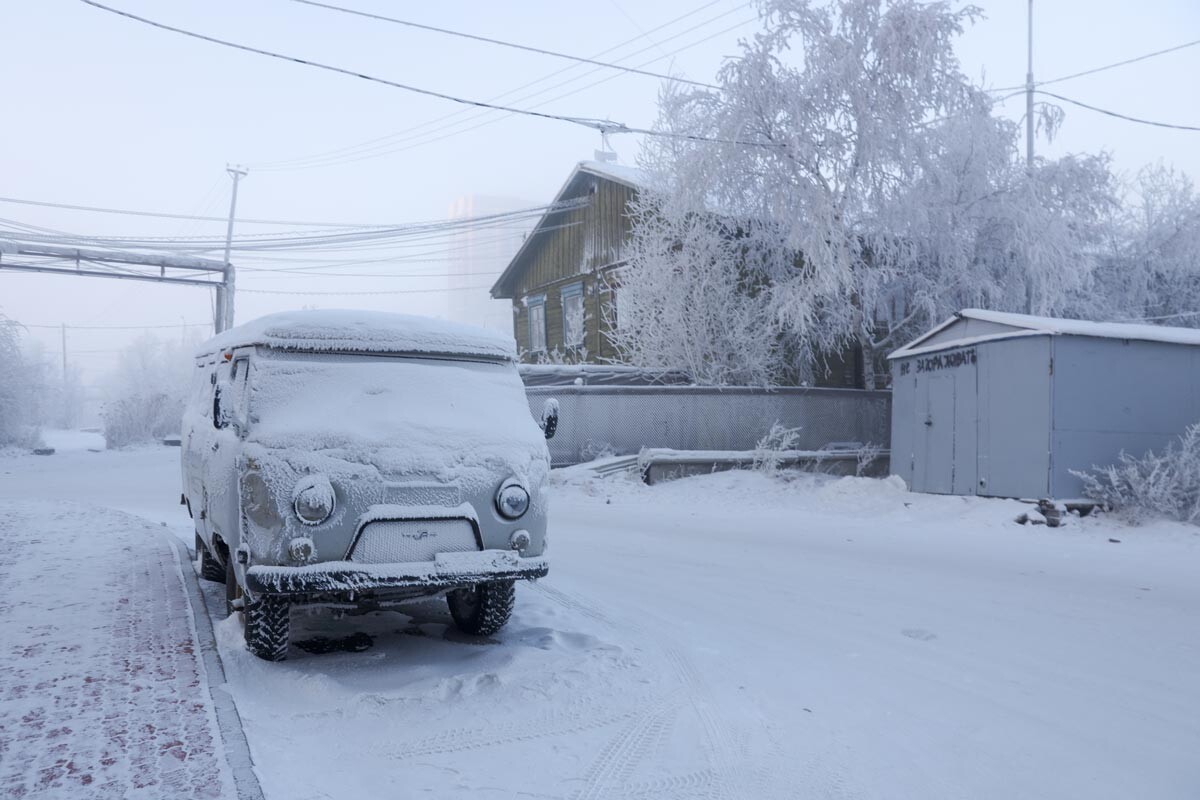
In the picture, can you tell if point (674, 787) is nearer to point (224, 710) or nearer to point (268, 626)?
point (224, 710)

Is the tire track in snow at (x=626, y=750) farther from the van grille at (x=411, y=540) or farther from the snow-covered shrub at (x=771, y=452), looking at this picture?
the snow-covered shrub at (x=771, y=452)

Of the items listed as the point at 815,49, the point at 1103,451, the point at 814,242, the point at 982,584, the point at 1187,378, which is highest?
the point at 815,49

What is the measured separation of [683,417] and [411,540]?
531 inches

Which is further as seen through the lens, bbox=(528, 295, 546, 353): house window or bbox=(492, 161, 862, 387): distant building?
bbox=(528, 295, 546, 353): house window

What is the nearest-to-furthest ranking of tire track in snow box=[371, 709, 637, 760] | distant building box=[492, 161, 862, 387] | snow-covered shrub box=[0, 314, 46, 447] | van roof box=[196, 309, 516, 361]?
1. tire track in snow box=[371, 709, 637, 760]
2. van roof box=[196, 309, 516, 361]
3. distant building box=[492, 161, 862, 387]
4. snow-covered shrub box=[0, 314, 46, 447]

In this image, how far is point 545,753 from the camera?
13.2ft

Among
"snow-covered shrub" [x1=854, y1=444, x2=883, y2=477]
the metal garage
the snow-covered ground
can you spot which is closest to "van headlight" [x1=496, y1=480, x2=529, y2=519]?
the snow-covered ground

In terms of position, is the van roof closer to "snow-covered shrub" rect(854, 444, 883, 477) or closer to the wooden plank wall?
"snow-covered shrub" rect(854, 444, 883, 477)

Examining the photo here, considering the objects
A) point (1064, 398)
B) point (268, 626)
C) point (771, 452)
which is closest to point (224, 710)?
point (268, 626)

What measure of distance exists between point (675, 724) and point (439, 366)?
2839mm

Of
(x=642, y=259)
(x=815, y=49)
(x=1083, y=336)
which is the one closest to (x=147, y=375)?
(x=642, y=259)

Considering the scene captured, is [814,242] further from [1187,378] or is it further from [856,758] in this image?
[856,758]

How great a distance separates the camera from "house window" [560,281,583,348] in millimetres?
26766

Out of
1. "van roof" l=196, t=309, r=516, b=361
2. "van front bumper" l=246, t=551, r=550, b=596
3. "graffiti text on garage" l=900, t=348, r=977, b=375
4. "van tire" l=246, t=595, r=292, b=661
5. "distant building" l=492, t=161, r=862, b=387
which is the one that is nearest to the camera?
"van front bumper" l=246, t=551, r=550, b=596
